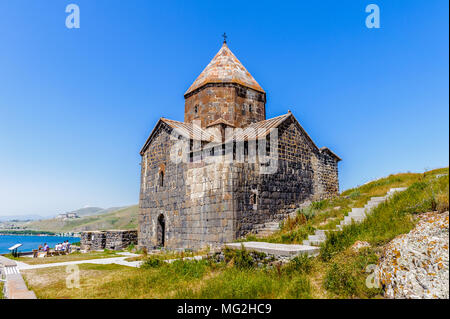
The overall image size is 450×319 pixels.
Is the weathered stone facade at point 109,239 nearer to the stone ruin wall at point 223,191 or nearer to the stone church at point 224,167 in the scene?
the stone ruin wall at point 223,191

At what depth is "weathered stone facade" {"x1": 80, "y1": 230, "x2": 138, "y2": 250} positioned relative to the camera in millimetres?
17891

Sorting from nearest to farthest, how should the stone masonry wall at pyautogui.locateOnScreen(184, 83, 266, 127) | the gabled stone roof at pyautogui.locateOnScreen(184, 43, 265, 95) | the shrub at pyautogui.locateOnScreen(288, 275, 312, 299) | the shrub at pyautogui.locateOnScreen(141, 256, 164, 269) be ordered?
1. the shrub at pyautogui.locateOnScreen(288, 275, 312, 299)
2. the shrub at pyautogui.locateOnScreen(141, 256, 164, 269)
3. the stone masonry wall at pyautogui.locateOnScreen(184, 83, 266, 127)
4. the gabled stone roof at pyautogui.locateOnScreen(184, 43, 265, 95)

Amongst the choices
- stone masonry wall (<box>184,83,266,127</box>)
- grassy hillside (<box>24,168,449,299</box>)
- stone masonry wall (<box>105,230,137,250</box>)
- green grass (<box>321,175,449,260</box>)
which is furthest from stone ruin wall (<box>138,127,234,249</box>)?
green grass (<box>321,175,449,260</box>)

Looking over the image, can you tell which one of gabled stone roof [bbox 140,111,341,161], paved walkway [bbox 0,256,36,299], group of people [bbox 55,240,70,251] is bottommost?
group of people [bbox 55,240,70,251]

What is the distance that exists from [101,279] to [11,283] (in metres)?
2.13

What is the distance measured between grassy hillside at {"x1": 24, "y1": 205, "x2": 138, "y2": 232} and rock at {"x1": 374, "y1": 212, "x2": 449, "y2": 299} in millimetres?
129762

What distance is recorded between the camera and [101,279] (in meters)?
8.06

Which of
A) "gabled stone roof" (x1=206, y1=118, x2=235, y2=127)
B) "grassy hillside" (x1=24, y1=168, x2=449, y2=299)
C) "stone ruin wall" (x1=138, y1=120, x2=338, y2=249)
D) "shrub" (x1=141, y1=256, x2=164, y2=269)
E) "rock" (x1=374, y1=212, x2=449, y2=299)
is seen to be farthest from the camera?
"gabled stone roof" (x1=206, y1=118, x2=235, y2=127)

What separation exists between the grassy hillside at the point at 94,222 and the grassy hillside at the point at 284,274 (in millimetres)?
125399

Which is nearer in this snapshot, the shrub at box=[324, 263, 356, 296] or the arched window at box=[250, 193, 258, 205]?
the shrub at box=[324, 263, 356, 296]

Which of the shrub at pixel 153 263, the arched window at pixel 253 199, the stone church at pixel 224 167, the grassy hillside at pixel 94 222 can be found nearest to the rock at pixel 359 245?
the stone church at pixel 224 167

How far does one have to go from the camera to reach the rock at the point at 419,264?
13.8ft

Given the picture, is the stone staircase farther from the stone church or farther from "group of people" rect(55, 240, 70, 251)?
"group of people" rect(55, 240, 70, 251)

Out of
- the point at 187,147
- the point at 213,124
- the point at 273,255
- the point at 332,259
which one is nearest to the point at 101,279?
the point at 273,255
